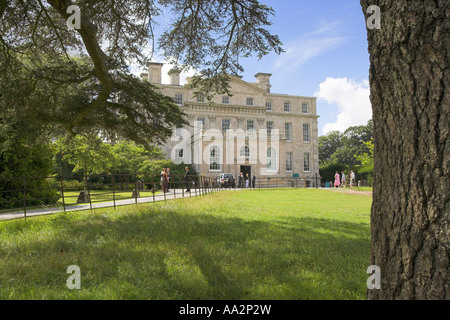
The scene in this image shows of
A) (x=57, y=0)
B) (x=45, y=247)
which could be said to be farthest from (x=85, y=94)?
(x=45, y=247)

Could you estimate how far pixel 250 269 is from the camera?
3.90 m

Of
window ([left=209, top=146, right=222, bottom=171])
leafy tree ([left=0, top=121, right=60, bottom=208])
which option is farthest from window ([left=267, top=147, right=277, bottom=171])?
leafy tree ([left=0, top=121, right=60, bottom=208])

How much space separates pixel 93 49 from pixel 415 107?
6809 millimetres

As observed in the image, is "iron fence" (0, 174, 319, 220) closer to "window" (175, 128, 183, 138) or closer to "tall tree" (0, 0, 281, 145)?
"tall tree" (0, 0, 281, 145)

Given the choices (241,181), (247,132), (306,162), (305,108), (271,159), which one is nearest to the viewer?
(241,181)

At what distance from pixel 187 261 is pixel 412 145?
3.13 m

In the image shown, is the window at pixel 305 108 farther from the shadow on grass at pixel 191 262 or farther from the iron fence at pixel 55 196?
the shadow on grass at pixel 191 262

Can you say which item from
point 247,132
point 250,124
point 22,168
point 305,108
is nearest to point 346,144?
point 305,108

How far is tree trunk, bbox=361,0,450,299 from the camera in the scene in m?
2.13

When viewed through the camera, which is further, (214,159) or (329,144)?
(329,144)

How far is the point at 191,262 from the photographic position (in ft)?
13.8

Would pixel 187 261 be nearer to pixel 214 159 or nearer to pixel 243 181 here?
pixel 243 181

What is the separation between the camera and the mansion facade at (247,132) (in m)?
39.3

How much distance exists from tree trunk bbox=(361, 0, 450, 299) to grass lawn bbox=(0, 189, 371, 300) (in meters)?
1.09
